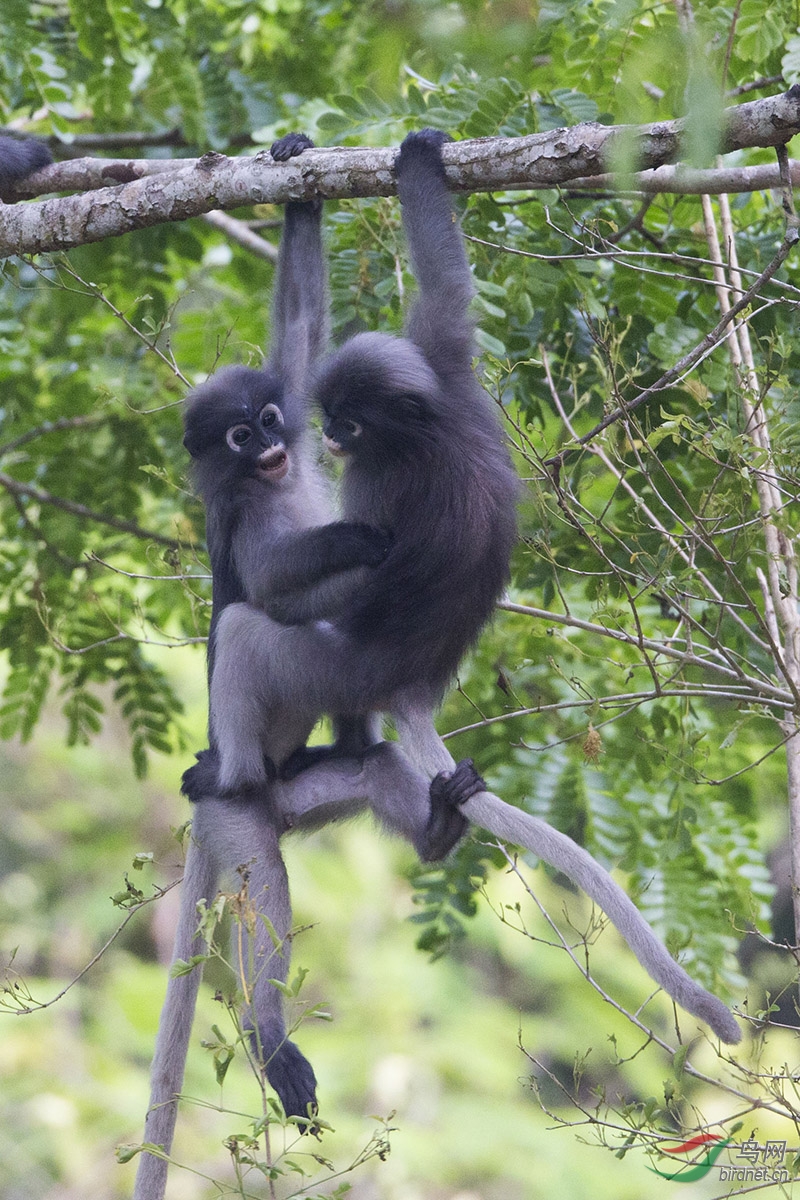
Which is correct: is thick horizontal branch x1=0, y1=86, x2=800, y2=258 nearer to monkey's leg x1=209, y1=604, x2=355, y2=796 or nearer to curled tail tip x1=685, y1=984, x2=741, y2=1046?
monkey's leg x1=209, y1=604, x2=355, y2=796

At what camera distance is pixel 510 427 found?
3.69m

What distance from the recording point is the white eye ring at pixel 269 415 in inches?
142

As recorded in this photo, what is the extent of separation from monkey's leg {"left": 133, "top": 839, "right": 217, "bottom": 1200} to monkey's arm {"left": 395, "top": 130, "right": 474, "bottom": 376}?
61.1 inches

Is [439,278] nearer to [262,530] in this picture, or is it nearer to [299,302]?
[299,302]

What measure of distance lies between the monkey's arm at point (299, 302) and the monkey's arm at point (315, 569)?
750mm

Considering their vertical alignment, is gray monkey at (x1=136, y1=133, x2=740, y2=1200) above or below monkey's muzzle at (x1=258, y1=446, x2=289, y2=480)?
below

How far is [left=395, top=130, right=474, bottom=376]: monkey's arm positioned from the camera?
3.27m

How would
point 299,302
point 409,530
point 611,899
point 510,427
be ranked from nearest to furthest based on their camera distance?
point 611,899, point 409,530, point 510,427, point 299,302

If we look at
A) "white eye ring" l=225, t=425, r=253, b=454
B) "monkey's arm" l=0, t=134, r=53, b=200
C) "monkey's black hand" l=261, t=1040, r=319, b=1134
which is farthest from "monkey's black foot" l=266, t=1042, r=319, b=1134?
"monkey's arm" l=0, t=134, r=53, b=200

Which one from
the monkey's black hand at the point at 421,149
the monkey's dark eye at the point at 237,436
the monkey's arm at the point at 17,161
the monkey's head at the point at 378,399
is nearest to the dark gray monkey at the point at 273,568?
the monkey's dark eye at the point at 237,436

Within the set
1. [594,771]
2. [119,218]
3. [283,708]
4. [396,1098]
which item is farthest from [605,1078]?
[119,218]

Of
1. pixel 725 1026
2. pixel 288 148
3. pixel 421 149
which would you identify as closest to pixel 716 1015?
pixel 725 1026

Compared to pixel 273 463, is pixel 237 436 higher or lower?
higher

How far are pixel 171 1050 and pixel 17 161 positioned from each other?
298 centimetres
